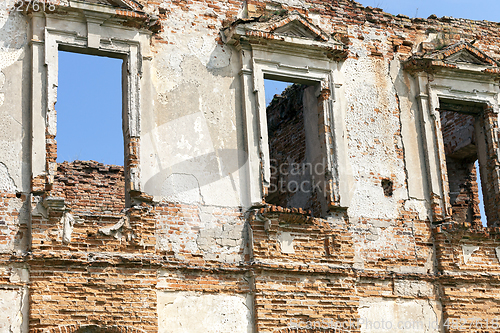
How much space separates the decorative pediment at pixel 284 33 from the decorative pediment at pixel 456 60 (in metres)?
1.22

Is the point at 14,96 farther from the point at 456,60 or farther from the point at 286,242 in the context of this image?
the point at 456,60

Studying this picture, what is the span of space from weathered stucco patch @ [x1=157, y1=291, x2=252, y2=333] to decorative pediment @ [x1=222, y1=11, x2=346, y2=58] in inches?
134

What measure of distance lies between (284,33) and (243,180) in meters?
2.20

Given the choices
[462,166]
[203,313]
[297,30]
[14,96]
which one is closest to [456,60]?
[462,166]

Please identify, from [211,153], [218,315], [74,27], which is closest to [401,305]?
[218,315]

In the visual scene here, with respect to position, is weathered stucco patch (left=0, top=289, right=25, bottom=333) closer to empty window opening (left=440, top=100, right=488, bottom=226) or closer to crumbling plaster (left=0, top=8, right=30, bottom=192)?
crumbling plaster (left=0, top=8, right=30, bottom=192)

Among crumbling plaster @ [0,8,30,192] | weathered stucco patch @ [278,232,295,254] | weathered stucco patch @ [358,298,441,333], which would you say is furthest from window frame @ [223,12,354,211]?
crumbling plaster @ [0,8,30,192]

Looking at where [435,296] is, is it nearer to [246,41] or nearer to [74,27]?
[246,41]

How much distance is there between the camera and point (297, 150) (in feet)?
39.1

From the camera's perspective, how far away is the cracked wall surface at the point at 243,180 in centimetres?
846

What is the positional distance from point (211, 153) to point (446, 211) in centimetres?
343

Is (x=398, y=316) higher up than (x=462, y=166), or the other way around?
(x=462, y=166)

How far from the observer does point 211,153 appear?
9.56 m

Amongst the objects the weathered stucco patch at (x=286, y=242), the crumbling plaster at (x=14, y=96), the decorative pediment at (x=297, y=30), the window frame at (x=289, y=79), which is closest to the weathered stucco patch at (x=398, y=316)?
the weathered stucco patch at (x=286, y=242)
